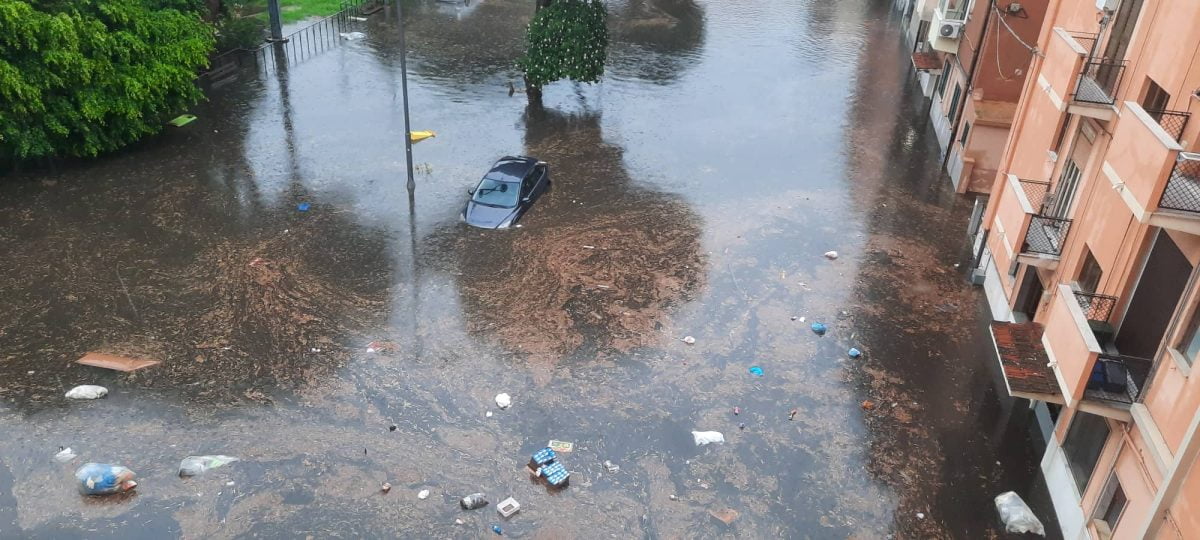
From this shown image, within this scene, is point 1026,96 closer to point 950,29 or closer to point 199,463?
point 950,29

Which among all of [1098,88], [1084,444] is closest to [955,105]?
[1098,88]

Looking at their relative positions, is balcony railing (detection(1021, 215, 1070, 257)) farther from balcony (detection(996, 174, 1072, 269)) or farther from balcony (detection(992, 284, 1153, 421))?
balcony (detection(992, 284, 1153, 421))

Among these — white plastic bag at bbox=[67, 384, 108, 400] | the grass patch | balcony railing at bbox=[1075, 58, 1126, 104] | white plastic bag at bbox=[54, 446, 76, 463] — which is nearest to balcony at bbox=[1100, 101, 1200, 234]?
balcony railing at bbox=[1075, 58, 1126, 104]

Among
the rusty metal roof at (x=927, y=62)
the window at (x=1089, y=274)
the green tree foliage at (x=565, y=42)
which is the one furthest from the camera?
the rusty metal roof at (x=927, y=62)

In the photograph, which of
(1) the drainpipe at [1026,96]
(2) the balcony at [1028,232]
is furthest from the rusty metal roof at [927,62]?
(2) the balcony at [1028,232]

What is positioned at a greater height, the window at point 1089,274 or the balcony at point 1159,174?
the balcony at point 1159,174

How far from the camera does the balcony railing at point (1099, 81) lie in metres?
13.0

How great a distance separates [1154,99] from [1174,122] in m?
1.28

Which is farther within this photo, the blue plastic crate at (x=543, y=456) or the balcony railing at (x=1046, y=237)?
the balcony railing at (x=1046, y=237)

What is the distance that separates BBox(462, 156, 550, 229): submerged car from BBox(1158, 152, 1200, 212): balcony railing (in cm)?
→ 1391

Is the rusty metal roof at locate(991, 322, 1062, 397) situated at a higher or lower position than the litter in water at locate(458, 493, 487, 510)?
higher

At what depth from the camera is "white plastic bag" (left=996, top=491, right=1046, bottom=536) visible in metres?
12.5

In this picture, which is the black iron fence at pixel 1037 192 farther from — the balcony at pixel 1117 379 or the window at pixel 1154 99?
the balcony at pixel 1117 379

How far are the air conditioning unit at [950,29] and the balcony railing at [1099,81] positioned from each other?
478 inches
